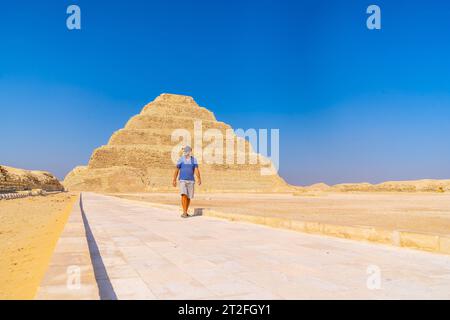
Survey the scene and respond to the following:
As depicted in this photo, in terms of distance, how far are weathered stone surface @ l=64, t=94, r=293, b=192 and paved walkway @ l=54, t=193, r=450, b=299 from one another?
2339 inches

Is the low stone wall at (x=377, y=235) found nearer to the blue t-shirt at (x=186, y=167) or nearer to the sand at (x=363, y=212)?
the sand at (x=363, y=212)

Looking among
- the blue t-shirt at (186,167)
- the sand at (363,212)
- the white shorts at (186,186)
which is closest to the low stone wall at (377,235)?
the sand at (363,212)

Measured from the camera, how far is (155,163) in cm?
8625

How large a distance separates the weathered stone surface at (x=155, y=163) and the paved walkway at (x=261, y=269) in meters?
59.4

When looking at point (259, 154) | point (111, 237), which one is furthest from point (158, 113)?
point (111, 237)

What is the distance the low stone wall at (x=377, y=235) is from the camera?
14.9ft

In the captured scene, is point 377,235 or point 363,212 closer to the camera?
point 377,235

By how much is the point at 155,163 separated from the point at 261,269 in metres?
84.4

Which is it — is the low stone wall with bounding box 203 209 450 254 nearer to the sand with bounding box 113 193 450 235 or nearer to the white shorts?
the sand with bounding box 113 193 450 235

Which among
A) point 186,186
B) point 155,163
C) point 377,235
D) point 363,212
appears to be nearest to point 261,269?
point 377,235

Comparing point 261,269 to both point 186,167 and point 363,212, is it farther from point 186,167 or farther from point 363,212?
point 363,212

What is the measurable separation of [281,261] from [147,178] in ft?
250
